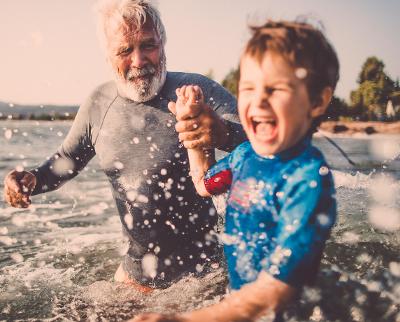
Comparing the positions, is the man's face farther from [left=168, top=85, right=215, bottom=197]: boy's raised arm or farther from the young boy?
the young boy

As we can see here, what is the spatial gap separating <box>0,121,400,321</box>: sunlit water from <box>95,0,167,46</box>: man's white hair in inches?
77.9

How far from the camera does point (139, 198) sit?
11.4ft

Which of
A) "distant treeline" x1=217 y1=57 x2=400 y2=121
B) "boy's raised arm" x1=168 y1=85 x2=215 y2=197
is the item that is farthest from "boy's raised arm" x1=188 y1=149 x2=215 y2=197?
"distant treeline" x1=217 y1=57 x2=400 y2=121

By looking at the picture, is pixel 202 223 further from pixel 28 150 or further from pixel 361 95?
pixel 361 95

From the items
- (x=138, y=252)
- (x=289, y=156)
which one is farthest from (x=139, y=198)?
(x=289, y=156)

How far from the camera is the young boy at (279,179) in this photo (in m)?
1.57

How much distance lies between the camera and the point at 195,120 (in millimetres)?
2098

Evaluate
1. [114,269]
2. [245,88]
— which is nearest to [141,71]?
[245,88]

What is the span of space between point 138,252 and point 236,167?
1.84 meters

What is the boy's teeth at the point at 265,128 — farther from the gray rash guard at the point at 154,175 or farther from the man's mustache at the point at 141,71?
the man's mustache at the point at 141,71

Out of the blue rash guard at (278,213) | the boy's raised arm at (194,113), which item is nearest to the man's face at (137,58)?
the boy's raised arm at (194,113)

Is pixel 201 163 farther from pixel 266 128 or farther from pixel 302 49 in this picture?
pixel 302 49

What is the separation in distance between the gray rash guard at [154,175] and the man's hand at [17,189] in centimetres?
20

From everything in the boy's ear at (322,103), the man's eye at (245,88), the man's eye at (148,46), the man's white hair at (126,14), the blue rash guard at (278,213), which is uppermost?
the man's white hair at (126,14)
